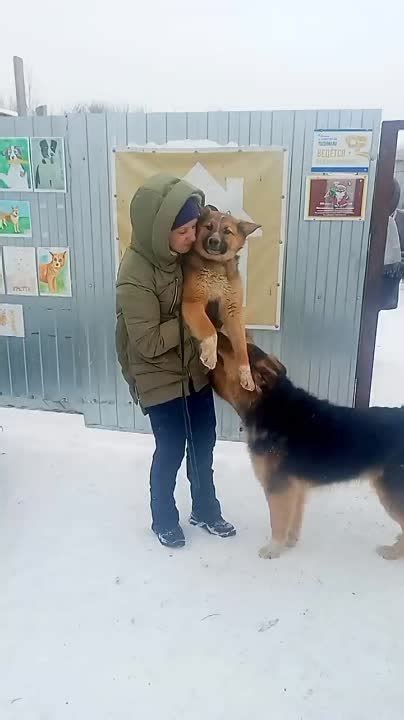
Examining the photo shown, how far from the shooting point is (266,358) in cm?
260

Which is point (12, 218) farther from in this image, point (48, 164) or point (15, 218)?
point (48, 164)

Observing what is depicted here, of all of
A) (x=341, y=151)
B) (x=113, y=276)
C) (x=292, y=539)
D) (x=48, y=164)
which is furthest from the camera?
(x=113, y=276)

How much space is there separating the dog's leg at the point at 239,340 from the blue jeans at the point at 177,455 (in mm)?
341

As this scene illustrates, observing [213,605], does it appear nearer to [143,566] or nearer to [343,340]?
[143,566]

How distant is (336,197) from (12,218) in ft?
7.91

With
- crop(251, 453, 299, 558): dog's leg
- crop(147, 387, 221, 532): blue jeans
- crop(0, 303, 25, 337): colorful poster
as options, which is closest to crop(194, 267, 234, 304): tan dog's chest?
crop(147, 387, 221, 532): blue jeans

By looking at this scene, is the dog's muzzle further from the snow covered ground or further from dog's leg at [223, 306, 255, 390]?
the snow covered ground

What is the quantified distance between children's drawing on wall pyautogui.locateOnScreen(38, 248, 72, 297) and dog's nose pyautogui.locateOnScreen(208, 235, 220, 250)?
6.24ft

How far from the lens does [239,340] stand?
96.9 inches

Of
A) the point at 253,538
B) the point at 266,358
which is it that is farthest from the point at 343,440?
the point at 253,538

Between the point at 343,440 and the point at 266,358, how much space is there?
57cm

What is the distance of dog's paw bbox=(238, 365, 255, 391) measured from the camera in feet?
7.97

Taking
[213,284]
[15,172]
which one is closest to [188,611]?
[213,284]

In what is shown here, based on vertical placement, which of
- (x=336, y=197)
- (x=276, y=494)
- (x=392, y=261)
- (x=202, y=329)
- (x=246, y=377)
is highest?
(x=336, y=197)
